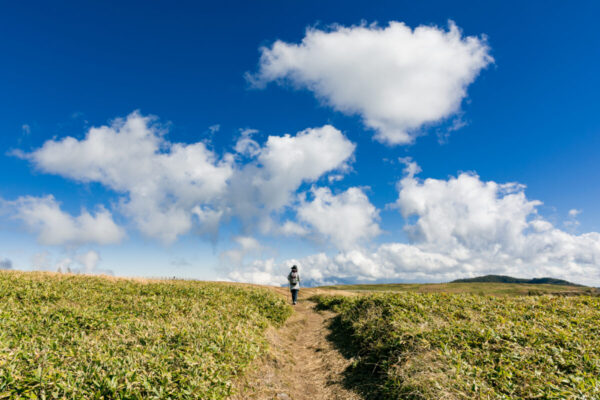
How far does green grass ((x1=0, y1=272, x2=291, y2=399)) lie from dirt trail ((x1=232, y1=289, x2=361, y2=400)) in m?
0.69

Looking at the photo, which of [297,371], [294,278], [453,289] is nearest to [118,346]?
[297,371]

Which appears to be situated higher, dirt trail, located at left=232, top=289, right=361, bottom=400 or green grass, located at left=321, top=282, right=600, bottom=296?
dirt trail, located at left=232, top=289, right=361, bottom=400

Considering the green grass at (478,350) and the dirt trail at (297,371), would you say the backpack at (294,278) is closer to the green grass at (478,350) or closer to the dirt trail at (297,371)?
the dirt trail at (297,371)

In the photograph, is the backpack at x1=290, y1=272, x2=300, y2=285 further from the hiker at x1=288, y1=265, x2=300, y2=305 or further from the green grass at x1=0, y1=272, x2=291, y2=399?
the green grass at x1=0, y1=272, x2=291, y2=399

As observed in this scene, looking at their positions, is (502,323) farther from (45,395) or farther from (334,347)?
(45,395)

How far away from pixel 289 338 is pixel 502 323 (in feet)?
34.6

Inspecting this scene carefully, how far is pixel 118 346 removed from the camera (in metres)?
8.81

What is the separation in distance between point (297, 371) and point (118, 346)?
6986mm

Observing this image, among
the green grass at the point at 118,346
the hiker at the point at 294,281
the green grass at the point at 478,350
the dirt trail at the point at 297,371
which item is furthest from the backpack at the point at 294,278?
the green grass at the point at 478,350

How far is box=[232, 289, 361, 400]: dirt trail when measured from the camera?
9758 millimetres

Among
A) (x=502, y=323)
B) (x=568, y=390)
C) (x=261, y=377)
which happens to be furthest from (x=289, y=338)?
(x=568, y=390)

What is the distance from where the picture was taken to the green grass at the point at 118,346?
6.41 m

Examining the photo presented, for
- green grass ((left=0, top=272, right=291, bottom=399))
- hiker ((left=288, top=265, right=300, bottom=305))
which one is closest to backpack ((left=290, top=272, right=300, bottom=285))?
hiker ((left=288, top=265, right=300, bottom=305))

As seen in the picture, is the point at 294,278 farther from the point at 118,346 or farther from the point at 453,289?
the point at 453,289
